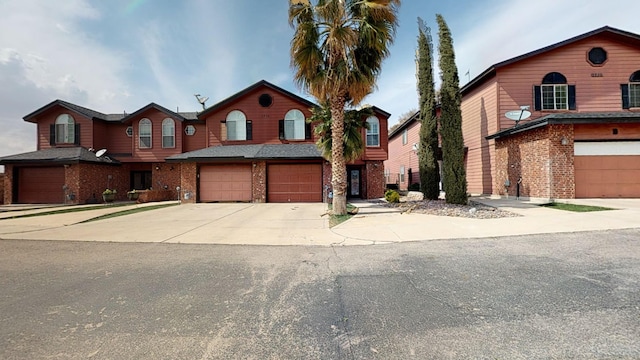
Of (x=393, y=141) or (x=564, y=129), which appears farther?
(x=393, y=141)

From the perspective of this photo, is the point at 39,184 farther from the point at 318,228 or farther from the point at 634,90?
the point at 634,90

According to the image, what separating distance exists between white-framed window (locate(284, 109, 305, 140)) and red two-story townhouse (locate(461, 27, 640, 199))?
11.2 meters

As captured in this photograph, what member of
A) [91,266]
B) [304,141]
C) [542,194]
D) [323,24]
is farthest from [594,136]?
[91,266]

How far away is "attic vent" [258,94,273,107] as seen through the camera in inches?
751

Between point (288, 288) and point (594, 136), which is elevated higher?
point (594, 136)

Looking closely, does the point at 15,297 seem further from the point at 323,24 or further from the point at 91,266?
the point at 323,24

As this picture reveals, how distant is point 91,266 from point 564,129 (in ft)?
56.1

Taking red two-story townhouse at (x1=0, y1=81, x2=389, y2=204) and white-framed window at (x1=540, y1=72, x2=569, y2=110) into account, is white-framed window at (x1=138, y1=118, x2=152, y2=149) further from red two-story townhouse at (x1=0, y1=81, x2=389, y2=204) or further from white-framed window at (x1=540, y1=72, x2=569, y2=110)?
white-framed window at (x1=540, y1=72, x2=569, y2=110)

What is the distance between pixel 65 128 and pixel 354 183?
20.9 meters

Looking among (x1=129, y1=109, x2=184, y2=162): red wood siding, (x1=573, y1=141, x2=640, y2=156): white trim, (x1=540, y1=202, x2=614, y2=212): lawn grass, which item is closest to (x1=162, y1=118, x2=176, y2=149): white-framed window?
(x1=129, y1=109, x2=184, y2=162): red wood siding

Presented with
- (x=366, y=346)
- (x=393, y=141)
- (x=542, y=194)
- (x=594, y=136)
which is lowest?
(x=366, y=346)

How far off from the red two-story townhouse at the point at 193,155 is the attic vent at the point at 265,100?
66 mm

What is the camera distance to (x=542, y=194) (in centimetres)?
1306

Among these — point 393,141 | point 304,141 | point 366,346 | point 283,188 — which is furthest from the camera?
point 393,141
